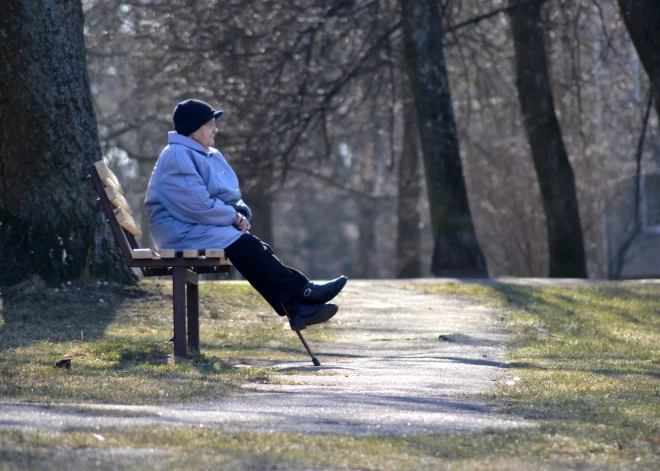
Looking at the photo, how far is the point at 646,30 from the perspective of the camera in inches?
499

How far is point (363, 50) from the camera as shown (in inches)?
675

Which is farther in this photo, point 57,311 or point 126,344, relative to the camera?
point 57,311

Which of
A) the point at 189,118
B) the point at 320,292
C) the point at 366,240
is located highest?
the point at 189,118

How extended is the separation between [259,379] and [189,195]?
1.39 meters

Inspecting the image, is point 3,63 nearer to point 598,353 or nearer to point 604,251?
point 598,353

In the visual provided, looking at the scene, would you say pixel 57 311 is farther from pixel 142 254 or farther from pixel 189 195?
pixel 189 195

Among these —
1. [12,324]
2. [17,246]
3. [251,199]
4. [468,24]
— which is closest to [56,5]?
[17,246]

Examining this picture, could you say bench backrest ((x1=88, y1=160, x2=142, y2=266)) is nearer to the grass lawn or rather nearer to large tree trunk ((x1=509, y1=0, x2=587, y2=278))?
the grass lawn

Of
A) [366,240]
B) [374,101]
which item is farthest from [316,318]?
[366,240]

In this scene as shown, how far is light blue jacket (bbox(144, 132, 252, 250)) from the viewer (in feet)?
22.7

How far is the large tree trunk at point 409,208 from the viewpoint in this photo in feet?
75.5

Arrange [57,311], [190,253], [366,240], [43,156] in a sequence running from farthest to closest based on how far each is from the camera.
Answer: [366,240], [43,156], [57,311], [190,253]

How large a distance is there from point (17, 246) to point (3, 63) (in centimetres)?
157

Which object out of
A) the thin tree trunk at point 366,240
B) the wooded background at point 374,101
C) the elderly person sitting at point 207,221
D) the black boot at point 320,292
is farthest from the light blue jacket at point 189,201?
the thin tree trunk at point 366,240
